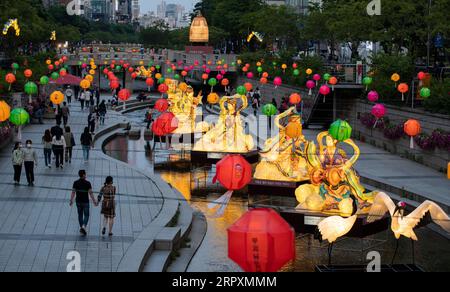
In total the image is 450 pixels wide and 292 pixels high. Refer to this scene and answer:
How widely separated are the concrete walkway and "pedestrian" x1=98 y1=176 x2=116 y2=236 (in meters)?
0.31

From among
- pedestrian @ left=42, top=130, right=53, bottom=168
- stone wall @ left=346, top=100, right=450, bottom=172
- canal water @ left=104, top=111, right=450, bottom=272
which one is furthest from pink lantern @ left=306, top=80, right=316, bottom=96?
pedestrian @ left=42, top=130, right=53, bottom=168

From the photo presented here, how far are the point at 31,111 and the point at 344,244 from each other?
888 inches

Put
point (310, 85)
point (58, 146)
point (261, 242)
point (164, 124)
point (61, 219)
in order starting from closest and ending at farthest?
point (261, 242), point (61, 219), point (58, 146), point (164, 124), point (310, 85)

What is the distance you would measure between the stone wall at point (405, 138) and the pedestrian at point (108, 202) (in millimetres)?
13781

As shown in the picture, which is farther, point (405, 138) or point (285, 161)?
point (405, 138)

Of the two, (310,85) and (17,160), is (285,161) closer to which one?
(17,160)

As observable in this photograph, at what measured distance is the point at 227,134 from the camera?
28.8 m

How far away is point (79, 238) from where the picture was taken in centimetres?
1805

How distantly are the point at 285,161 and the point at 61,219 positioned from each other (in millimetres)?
6790

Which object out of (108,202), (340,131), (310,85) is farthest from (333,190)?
(310,85)

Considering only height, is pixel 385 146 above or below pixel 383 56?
below
